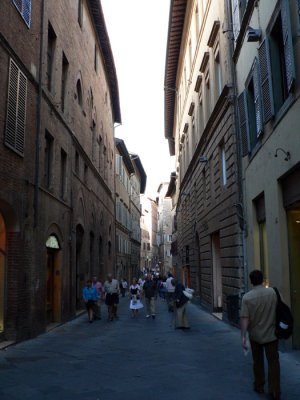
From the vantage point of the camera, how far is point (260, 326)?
5.95 meters

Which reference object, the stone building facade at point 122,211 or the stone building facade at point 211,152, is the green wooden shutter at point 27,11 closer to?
the stone building facade at point 211,152

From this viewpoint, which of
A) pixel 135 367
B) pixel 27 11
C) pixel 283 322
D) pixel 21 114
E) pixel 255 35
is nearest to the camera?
pixel 283 322

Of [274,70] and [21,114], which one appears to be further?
[21,114]

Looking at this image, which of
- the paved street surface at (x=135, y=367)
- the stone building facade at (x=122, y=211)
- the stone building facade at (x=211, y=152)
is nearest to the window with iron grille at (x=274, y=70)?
the stone building facade at (x=211, y=152)

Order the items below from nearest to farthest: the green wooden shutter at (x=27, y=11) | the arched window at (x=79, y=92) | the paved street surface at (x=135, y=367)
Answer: the paved street surface at (x=135, y=367) < the green wooden shutter at (x=27, y=11) < the arched window at (x=79, y=92)

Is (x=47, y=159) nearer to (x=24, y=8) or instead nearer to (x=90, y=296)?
(x=24, y=8)

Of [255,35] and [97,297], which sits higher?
[255,35]

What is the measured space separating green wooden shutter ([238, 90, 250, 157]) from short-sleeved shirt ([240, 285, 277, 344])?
6689 millimetres

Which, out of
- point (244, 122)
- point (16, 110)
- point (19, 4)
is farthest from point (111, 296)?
point (19, 4)

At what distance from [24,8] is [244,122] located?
6.50 meters

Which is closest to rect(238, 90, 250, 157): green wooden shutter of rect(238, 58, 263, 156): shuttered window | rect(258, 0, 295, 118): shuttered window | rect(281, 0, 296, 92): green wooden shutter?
rect(238, 58, 263, 156): shuttered window

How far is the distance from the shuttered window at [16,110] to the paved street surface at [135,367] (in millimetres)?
4775

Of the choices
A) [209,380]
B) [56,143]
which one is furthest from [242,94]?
[209,380]

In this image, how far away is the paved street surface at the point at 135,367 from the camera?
624 centimetres
